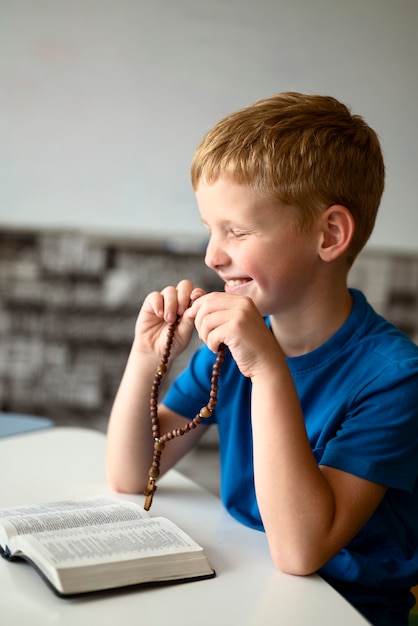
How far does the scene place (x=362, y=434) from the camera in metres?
0.99

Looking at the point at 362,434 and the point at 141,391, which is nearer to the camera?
the point at 362,434

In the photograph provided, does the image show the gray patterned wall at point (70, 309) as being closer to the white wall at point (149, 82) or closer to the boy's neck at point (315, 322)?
the white wall at point (149, 82)

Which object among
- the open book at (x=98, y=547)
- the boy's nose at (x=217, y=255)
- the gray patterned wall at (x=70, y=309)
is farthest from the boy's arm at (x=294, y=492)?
the gray patterned wall at (x=70, y=309)

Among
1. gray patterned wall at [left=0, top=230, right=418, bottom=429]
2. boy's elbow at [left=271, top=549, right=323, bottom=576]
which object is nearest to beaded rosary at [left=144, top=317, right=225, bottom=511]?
boy's elbow at [left=271, top=549, right=323, bottom=576]

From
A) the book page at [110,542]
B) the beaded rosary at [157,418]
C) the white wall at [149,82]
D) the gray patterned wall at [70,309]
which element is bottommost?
the gray patterned wall at [70,309]

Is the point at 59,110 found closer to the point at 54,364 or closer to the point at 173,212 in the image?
the point at 173,212

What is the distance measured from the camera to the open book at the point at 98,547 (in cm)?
80

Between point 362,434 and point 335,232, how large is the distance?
0.33 m

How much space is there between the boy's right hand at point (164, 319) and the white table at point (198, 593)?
0.79 feet

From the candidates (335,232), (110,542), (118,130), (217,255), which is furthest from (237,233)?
(118,130)

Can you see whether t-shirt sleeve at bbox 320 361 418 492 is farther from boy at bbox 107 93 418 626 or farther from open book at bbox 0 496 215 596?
open book at bbox 0 496 215 596

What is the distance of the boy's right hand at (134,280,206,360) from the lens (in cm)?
115

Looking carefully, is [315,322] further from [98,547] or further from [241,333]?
[98,547]

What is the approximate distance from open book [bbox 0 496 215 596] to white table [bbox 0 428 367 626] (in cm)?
2
